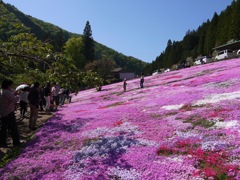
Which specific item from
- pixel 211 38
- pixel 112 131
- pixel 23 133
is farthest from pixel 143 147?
pixel 211 38

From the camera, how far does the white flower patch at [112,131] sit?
1309 cm

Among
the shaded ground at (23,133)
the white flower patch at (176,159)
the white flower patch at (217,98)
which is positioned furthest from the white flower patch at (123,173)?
the white flower patch at (217,98)

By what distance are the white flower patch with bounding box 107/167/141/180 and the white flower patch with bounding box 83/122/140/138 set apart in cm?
416

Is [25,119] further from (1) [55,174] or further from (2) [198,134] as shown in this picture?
(2) [198,134]

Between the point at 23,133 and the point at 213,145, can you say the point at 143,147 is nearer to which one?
the point at 213,145

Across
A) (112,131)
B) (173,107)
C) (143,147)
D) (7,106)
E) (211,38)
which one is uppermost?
(211,38)

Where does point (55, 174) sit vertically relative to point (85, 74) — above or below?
below

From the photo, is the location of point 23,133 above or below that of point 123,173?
above

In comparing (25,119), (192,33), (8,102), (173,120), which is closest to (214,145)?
(173,120)

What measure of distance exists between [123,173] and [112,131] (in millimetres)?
5160

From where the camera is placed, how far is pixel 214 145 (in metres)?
9.62

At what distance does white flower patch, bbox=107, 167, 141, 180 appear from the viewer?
8.12 m

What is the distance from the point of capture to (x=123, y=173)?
8398 millimetres

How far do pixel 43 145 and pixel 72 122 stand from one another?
183 inches
